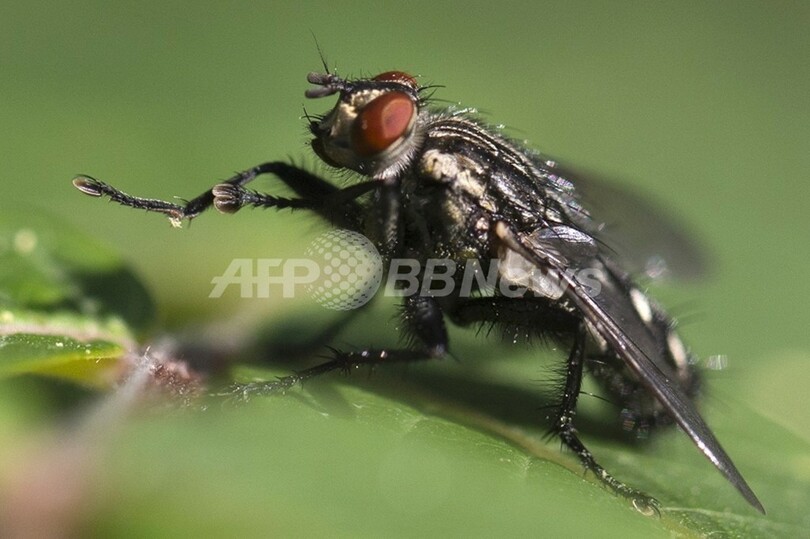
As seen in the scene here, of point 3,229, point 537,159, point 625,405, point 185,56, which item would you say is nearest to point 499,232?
point 537,159

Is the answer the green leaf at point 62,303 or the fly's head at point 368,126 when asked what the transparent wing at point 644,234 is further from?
the green leaf at point 62,303

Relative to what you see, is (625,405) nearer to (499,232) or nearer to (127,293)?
(499,232)

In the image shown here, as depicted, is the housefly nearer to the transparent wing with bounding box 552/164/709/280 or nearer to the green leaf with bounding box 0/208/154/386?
the green leaf with bounding box 0/208/154/386

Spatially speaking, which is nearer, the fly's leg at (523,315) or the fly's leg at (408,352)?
the fly's leg at (408,352)

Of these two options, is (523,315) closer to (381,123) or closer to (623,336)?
(623,336)

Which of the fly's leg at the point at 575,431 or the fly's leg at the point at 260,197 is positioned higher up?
the fly's leg at the point at 260,197

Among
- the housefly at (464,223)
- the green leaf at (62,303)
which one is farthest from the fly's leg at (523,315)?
the green leaf at (62,303)

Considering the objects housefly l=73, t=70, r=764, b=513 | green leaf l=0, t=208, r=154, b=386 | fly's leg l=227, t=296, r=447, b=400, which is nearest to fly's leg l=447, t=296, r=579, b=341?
housefly l=73, t=70, r=764, b=513
